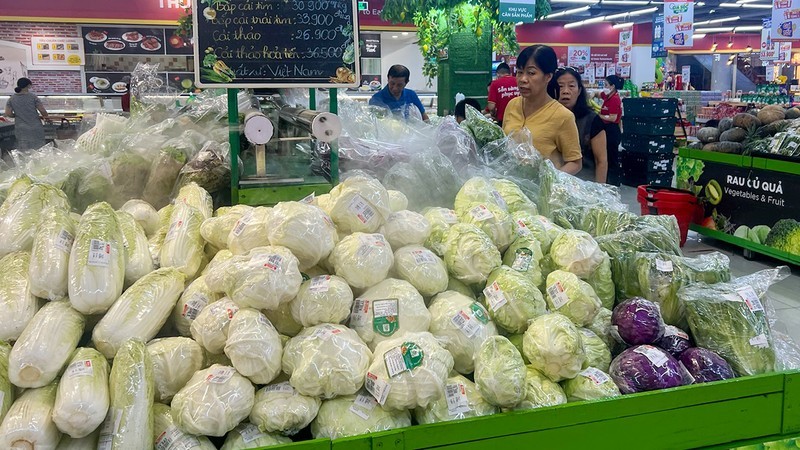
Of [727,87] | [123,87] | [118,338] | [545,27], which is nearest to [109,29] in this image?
[123,87]

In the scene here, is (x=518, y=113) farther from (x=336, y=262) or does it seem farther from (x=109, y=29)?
(x=109, y=29)

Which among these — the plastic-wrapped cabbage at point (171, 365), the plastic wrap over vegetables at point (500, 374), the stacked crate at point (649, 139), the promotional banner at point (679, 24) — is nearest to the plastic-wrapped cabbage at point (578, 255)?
the plastic wrap over vegetables at point (500, 374)

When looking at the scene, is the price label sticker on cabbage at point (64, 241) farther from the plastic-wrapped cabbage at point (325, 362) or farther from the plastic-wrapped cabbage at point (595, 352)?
the plastic-wrapped cabbage at point (595, 352)

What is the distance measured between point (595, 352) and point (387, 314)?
2.08ft

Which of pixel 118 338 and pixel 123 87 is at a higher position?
pixel 123 87

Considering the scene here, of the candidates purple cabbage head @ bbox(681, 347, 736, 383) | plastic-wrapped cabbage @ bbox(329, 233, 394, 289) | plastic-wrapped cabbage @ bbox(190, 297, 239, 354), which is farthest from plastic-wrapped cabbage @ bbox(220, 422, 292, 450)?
purple cabbage head @ bbox(681, 347, 736, 383)

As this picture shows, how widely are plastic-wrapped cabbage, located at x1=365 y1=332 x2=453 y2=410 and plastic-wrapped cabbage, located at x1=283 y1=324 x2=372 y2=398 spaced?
0.05 metres

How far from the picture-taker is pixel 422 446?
1.50 meters

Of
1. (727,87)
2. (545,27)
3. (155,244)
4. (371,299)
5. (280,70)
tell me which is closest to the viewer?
(371,299)

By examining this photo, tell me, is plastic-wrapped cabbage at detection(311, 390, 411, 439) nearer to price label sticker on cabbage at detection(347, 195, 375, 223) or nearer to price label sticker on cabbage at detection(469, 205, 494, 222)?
price label sticker on cabbage at detection(347, 195, 375, 223)

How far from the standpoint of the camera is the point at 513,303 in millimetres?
1795

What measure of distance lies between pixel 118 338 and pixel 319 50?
1.46 meters

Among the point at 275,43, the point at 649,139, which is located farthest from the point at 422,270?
the point at 649,139

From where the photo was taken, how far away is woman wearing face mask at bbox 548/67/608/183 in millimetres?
4695
